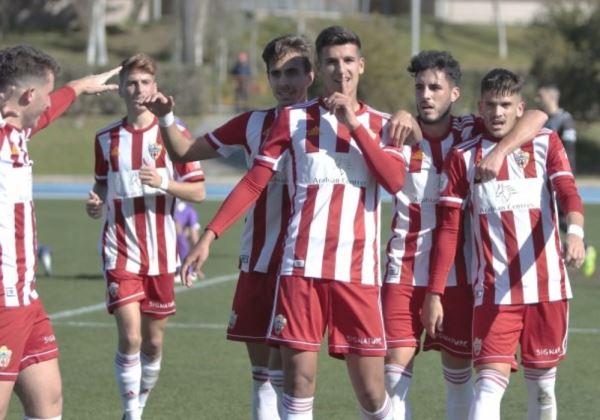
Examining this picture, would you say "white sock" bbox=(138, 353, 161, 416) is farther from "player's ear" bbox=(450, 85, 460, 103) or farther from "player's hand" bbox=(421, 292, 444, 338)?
"player's ear" bbox=(450, 85, 460, 103)

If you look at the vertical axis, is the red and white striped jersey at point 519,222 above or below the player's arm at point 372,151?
below

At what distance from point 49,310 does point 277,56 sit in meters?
6.74

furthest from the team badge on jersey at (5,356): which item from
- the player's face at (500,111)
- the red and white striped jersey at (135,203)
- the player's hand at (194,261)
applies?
the player's face at (500,111)

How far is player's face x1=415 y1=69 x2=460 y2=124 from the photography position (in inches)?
281

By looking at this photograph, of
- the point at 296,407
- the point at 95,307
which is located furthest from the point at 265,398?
the point at 95,307

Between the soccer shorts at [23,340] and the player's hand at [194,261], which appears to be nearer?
the soccer shorts at [23,340]

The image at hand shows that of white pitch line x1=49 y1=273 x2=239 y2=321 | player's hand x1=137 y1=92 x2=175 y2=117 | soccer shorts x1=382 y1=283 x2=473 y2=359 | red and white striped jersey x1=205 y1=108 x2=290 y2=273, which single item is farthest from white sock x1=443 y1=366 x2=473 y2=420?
white pitch line x1=49 y1=273 x2=239 y2=321

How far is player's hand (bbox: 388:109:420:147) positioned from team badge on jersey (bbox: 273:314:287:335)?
98 cm

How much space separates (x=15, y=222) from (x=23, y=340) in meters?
0.53

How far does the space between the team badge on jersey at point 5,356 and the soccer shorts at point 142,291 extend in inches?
90.6

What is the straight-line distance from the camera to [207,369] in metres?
10.3

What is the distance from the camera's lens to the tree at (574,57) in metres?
34.3

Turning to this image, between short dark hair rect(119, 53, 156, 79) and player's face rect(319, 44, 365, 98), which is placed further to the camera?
short dark hair rect(119, 53, 156, 79)

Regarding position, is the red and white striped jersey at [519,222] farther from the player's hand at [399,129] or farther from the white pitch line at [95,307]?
the white pitch line at [95,307]
